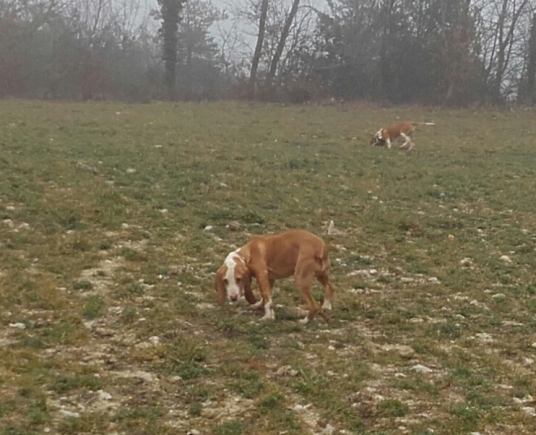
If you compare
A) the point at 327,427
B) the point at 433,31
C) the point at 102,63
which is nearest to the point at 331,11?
the point at 433,31

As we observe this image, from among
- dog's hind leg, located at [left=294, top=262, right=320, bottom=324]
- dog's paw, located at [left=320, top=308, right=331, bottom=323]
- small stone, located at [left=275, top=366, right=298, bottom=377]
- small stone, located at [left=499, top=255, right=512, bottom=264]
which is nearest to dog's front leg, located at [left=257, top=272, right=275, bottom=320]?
dog's hind leg, located at [left=294, top=262, right=320, bottom=324]

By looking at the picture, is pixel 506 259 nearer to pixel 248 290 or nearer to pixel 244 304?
pixel 244 304

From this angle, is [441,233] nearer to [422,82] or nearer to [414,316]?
[414,316]

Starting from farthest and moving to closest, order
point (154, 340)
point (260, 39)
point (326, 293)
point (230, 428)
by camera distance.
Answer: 1. point (260, 39)
2. point (326, 293)
3. point (154, 340)
4. point (230, 428)

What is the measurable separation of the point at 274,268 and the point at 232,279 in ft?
1.52

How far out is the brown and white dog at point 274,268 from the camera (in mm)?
7078

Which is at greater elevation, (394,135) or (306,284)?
(394,135)

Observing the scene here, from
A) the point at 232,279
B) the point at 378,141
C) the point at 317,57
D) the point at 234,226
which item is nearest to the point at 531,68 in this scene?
the point at 317,57

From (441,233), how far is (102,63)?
29.7 m

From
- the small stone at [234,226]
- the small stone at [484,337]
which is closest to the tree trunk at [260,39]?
the small stone at [234,226]

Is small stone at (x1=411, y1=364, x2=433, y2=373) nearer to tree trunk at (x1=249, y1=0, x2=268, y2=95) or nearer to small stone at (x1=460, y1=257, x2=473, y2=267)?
small stone at (x1=460, y1=257, x2=473, y2=267)

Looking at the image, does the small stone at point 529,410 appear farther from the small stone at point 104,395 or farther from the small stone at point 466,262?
the small stone at point 466,262

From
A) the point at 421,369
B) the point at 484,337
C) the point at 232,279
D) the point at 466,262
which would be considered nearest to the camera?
the point at 421,369

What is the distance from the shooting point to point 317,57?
4062cm
